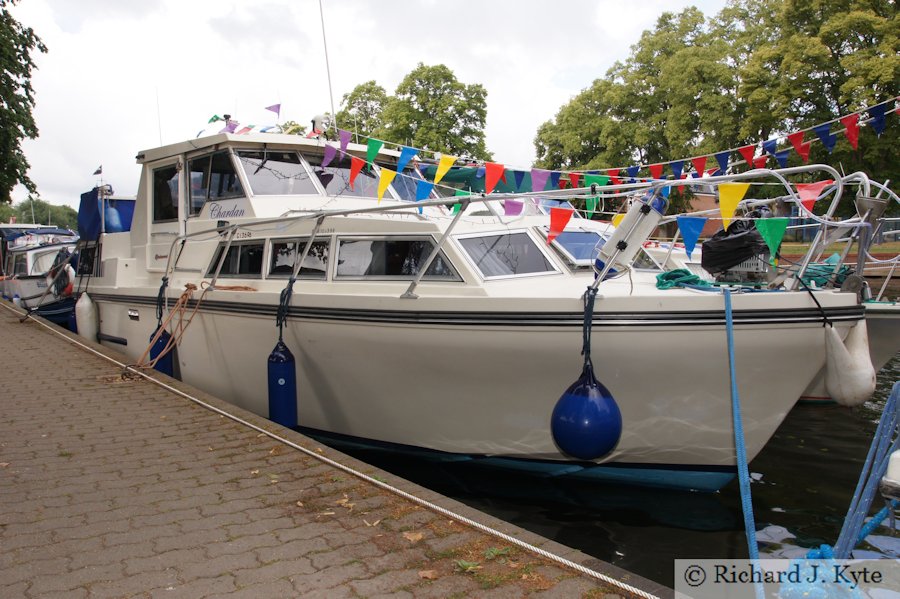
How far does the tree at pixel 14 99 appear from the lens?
1539 cm

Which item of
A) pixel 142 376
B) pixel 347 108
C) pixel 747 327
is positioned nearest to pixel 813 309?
pixel 747 327

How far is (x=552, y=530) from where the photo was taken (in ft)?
14.8

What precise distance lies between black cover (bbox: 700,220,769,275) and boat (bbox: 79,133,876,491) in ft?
1.53

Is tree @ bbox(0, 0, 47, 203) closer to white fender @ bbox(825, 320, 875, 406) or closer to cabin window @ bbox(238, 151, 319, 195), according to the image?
cabin window @ bbox(238, 151, 319, 195)

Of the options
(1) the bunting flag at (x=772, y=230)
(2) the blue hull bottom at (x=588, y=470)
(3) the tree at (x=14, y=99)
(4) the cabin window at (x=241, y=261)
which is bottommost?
(2) the blue hull bottom at (x=588, y=470)

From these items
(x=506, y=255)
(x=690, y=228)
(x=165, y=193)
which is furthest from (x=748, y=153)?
(x=165, y=193)

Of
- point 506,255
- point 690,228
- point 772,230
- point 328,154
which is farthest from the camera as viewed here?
point 328,154

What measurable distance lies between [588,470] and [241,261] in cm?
409

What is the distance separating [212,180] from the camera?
728 cm

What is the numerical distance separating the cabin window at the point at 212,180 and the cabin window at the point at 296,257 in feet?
3.33

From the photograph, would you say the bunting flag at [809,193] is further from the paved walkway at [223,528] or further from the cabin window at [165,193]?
the cabin window at [165,193]

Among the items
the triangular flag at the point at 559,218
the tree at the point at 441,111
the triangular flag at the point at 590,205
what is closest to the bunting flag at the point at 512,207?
the triangular flag at the point at 590,205

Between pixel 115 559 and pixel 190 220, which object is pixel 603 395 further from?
pixel 190 220

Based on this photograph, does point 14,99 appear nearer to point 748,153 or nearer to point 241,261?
point 241,261
